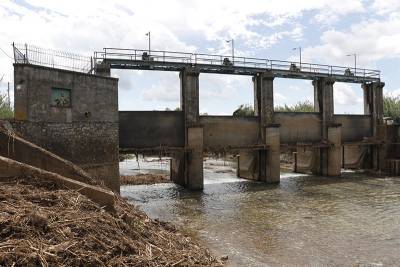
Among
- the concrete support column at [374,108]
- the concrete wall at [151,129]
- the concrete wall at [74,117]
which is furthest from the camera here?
the concrete support column at [374,108]

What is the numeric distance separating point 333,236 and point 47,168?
1021 cm

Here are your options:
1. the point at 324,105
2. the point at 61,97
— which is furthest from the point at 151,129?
the point at 324,105

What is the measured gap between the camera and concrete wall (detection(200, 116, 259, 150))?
25922 mm

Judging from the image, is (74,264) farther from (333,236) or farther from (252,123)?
(252,123)

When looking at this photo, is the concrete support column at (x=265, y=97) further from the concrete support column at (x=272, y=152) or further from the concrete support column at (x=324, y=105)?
the concrete support column at (x=324, y=105)

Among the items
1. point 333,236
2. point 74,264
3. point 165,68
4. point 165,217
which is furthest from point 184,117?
point 74,264

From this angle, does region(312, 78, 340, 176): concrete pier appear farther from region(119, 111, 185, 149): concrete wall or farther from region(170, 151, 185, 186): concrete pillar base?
region(119, 111, 185, 149): concrete wall

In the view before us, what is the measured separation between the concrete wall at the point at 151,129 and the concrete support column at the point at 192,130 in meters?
0.79

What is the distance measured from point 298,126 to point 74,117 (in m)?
18.8

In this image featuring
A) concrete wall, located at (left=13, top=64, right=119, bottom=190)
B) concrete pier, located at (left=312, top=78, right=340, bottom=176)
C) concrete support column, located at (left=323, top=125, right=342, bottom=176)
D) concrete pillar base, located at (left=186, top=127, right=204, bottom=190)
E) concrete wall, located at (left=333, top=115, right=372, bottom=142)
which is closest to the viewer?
concrete wall, located at (left=13, top=64, right=119, bottom=190)

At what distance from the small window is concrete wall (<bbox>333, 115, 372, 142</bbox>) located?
23102mm

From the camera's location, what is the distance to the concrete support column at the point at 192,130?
23750 mm

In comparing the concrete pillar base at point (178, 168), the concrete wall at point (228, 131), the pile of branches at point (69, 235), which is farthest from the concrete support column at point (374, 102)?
the pile of branches at point (69, 235)

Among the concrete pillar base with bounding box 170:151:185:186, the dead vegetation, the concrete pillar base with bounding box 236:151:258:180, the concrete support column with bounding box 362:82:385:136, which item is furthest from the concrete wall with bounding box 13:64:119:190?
the concrete support column with bounding box 362:82:385:136
